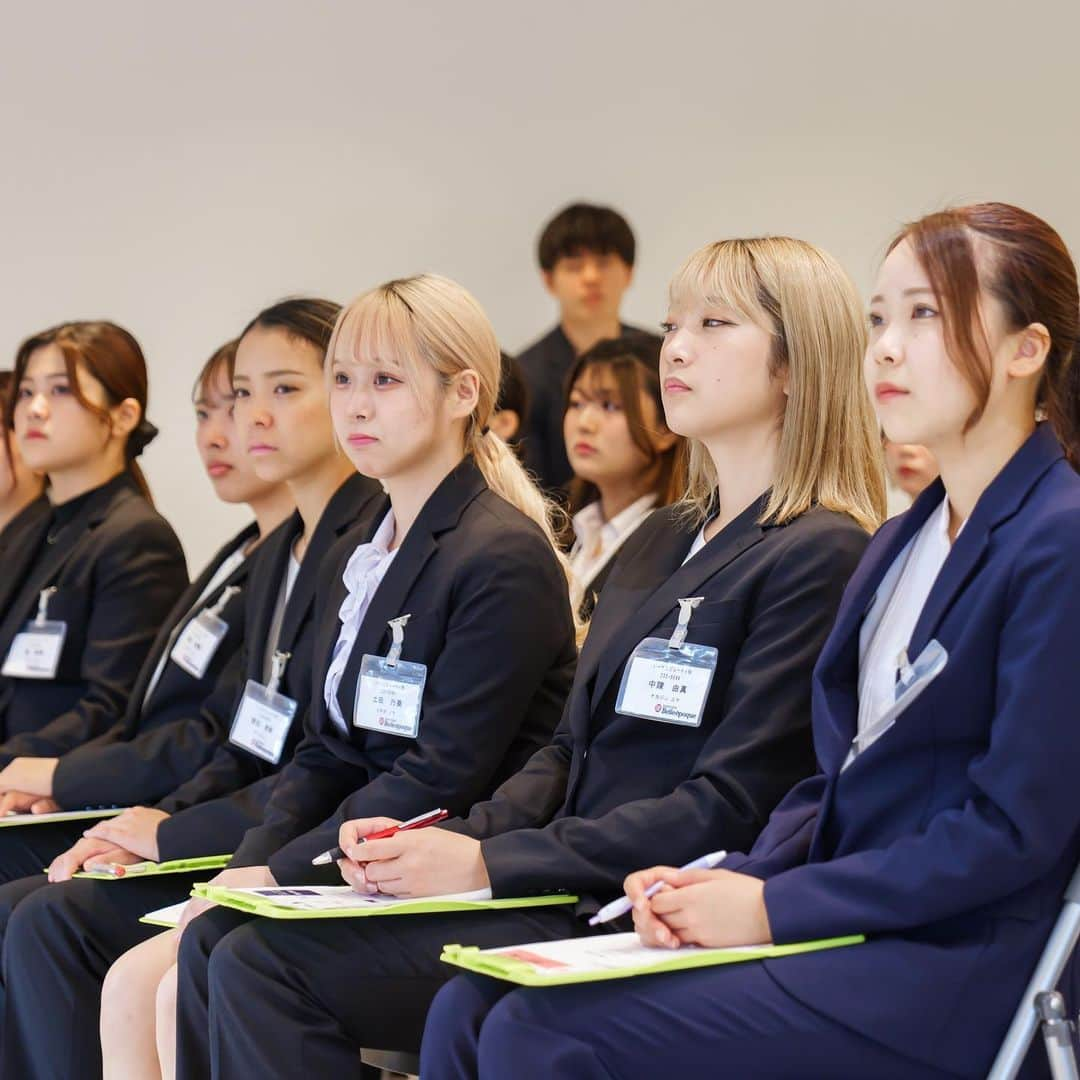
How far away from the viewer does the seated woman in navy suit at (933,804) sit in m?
1.75

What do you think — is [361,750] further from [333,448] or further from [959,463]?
[959,463]

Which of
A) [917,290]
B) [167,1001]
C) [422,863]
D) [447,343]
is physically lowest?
[167,1001]

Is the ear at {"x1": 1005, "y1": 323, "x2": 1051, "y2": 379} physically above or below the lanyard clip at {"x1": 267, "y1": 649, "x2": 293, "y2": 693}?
above

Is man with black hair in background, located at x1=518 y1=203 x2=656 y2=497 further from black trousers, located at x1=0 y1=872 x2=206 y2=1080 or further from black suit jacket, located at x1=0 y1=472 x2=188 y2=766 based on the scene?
black trousers, located at x1=0 y1=872 x2=206 y2=1080

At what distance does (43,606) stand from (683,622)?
1.99 metres

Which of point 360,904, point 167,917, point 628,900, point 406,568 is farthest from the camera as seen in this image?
point 406,568

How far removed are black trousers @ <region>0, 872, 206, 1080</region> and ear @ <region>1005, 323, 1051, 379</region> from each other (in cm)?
183

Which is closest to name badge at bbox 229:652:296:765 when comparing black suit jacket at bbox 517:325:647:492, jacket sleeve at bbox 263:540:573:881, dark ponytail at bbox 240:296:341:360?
jacket sleeve at bbox 263:540:573:881

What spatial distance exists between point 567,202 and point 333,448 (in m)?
2.65

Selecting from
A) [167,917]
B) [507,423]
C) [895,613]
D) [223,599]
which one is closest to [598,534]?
[507,423]

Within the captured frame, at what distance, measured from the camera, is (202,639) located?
343cm

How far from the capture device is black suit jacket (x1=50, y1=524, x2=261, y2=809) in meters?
3.32

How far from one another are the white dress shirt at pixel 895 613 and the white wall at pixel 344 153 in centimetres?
341

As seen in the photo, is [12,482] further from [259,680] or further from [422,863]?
[422,863]
